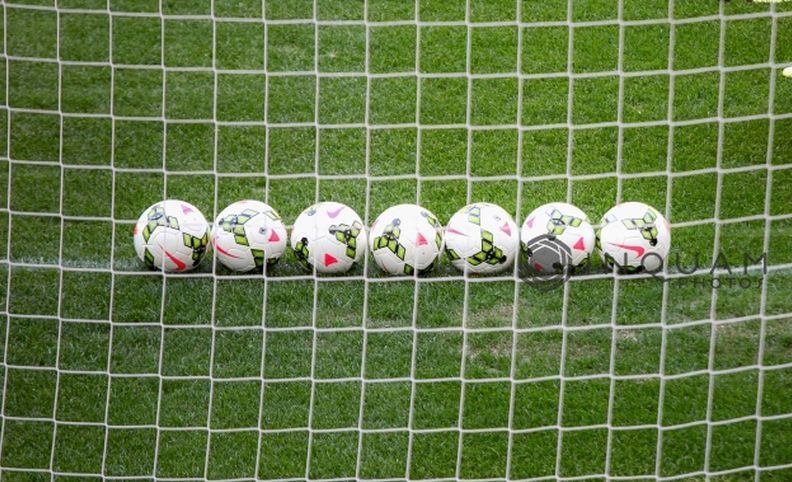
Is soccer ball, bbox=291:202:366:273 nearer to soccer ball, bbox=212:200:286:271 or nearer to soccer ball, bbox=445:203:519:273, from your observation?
soccer ball, bbox=212:200:286:271

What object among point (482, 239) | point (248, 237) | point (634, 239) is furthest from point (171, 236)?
point (634, 239)

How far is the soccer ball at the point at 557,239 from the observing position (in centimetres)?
529

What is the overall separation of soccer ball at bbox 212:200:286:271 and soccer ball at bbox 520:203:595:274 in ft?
4.28

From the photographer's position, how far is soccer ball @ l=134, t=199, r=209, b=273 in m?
5.34

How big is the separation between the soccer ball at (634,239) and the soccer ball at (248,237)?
171 cm

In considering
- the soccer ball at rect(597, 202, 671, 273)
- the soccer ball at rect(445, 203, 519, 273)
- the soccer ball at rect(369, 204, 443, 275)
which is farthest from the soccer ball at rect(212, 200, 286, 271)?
the soccer ball at rect(597, 202, 671, 273)

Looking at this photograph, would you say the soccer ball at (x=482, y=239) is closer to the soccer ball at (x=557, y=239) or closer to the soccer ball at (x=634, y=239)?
the soccer ball at (x=557, y=239)

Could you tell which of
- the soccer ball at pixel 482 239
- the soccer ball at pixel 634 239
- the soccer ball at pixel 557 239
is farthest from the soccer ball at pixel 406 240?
the soccer ball at pixel 634 239

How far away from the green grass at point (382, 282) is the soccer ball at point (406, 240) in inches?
5.6

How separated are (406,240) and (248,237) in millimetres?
824

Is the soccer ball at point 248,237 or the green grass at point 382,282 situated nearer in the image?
the green grass at point 382,282

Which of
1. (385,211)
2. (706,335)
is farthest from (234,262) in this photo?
(706,335)

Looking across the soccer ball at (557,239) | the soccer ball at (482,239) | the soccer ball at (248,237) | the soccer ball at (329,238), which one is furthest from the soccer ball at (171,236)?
the soccer ball at (557,239)

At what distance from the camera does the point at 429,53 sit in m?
6.76
